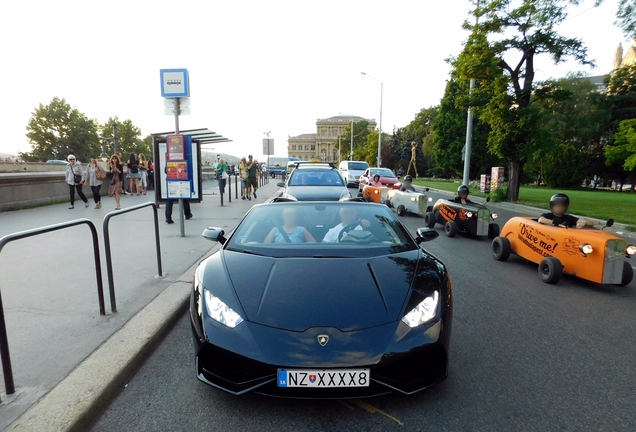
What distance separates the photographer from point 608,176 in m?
49.2

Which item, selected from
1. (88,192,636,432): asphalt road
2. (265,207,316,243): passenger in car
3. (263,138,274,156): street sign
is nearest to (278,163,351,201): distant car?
(265,207,316,243): passenger in car

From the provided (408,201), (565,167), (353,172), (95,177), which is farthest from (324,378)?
(565,167)

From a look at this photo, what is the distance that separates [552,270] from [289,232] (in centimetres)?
398

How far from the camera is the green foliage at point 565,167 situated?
148 feet

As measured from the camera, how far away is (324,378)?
2.35 metres

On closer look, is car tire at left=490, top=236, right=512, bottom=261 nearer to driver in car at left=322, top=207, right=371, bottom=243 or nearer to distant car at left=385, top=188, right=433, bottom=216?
driver in car at left=322, top=207, right=371, bottom=243

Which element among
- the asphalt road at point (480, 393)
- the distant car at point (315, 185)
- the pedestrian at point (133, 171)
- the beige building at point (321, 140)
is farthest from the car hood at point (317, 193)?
the beige building at point (321, 140)

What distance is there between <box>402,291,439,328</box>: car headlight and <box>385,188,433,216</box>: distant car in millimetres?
9958

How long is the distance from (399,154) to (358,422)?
7407 centimetres

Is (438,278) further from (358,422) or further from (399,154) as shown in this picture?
(399,154)

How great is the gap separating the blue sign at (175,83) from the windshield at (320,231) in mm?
4869

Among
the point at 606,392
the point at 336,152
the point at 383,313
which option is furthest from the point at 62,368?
the point at 336,152

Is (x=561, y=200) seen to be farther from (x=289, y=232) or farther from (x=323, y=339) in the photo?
(x=323, y=339)

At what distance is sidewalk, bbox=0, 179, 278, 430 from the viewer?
3027mm
